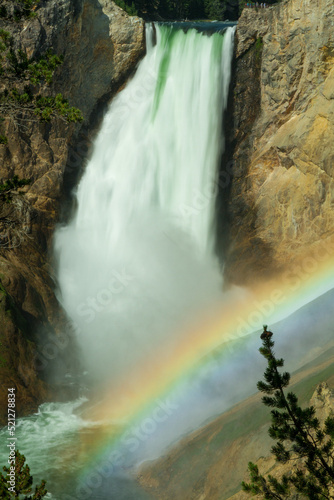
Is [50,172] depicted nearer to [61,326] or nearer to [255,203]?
[61,326]

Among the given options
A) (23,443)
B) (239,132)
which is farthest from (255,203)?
(23,443)

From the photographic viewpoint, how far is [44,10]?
25188mm

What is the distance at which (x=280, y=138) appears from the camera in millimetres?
24734

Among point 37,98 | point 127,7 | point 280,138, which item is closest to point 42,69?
point 37,98

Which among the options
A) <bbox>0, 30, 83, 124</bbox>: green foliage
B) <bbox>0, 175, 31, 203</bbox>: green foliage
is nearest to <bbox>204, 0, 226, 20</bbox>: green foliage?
<bbox>0, 30, 83, 124</bbox>: green foliage

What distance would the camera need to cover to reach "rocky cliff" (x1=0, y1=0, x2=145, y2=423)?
19.7 meters

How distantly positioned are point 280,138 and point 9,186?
56.7 feet

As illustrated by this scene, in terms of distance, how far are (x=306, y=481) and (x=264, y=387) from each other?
1499 mm

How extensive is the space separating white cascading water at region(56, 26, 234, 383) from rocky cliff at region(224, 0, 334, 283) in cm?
111

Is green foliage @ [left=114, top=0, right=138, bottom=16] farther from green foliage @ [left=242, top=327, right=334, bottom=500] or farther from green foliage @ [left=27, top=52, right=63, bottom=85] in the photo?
green foliage @ [left=242, top=327, right=334, bottom=500]

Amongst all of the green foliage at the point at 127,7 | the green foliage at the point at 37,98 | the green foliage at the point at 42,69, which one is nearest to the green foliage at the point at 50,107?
the green foliage at the point at 37,98

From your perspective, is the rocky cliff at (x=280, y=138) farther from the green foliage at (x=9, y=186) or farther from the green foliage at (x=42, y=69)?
the green foliage at (x=9, y=186)

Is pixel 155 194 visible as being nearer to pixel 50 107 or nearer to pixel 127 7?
pixel 50 107

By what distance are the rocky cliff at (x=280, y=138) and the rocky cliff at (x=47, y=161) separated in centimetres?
631
